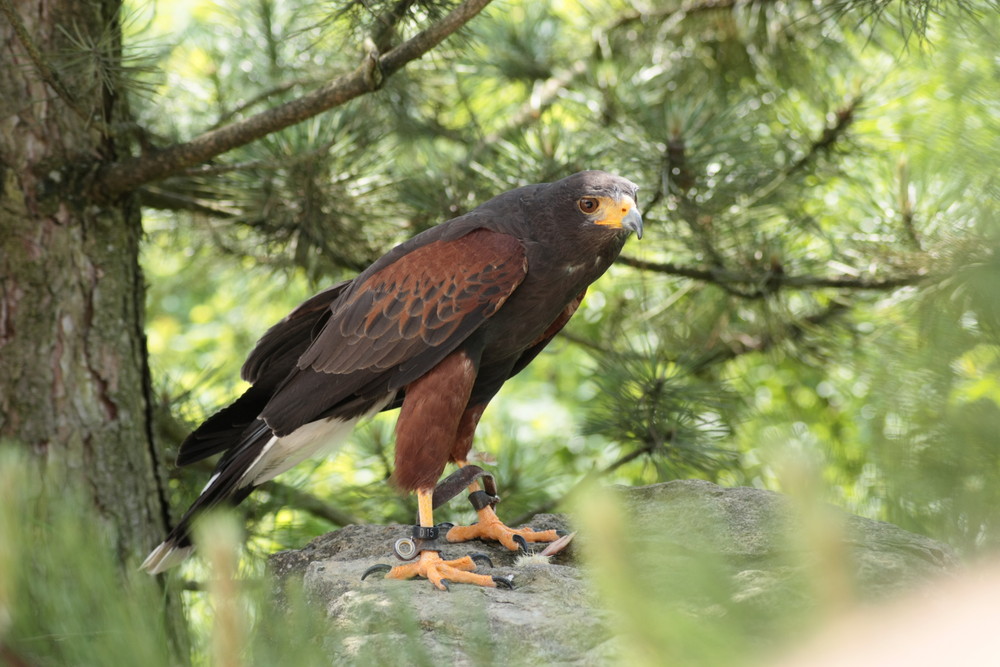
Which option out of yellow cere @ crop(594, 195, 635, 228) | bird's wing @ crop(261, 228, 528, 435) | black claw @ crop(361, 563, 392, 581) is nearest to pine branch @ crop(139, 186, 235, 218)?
bird's wing @ crop(261, 228, 528, 435)

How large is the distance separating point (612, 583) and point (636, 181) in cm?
356

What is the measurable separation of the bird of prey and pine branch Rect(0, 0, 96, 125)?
1.15 metres

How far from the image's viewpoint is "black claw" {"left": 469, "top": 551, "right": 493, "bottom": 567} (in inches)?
128

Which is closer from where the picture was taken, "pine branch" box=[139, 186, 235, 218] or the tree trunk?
the tree trunk

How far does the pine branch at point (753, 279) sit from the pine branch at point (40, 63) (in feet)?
7.74

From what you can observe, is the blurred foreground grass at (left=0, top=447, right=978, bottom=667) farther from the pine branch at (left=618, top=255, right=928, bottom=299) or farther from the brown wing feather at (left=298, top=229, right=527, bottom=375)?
the pine branch at (left=618, top=255, right=928, bottom=299)

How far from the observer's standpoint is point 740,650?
3.56 feet

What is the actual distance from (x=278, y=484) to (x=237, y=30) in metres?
2.82

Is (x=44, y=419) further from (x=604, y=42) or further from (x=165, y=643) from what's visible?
(x=604, y=42)

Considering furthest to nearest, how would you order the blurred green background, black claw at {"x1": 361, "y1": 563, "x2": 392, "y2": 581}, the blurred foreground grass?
1. the blurred green background
2. black claw at {"x1": 361, "y1": 563, "x2": 392, "y2": 581}
3. the blurred foreground grass

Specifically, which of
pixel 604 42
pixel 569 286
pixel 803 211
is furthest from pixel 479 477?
pixel 604 42

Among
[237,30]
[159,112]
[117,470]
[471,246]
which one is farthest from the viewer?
[237,30]

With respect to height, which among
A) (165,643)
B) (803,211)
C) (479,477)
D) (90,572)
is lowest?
(165,643)

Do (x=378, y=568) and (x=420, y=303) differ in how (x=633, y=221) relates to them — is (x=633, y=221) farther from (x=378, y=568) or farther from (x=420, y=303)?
(x=378, y=568)
